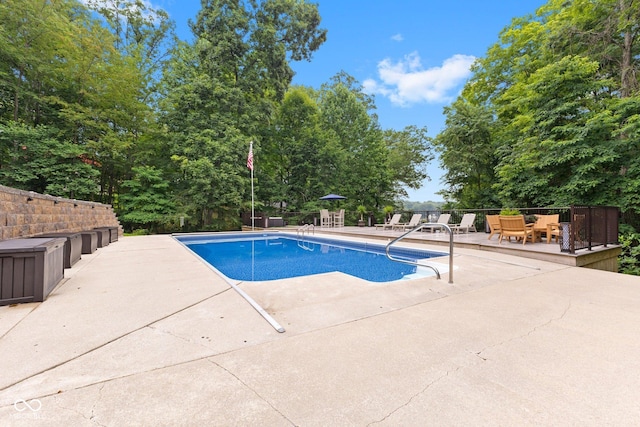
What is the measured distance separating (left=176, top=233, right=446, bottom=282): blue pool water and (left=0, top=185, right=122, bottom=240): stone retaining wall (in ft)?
10.8

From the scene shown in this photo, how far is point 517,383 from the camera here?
1.67 metres

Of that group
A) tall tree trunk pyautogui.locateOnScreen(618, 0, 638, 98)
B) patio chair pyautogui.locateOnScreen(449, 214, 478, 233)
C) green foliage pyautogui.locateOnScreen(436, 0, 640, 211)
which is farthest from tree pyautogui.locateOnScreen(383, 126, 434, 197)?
tall tree trunk pyautogui.locateOnScreen(618, 0, 638, 98)

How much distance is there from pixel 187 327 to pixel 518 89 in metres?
16.6

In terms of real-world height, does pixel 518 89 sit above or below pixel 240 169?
above

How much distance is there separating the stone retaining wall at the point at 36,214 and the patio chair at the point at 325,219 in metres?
10.5

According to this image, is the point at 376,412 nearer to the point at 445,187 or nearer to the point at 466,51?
the point at 445,187

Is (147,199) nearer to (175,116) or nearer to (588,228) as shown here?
(175,116)

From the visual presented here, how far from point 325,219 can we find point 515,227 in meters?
10.4

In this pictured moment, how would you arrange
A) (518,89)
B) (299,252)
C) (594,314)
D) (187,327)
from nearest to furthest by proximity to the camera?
1. (187,327)
2. (594,314)
3. (299,252)
4. (518,89)

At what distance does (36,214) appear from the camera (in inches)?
204

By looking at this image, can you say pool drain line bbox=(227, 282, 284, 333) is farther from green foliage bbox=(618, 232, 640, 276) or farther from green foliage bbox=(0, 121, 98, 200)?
green foliage bbox=(0, 121, 98, 200)

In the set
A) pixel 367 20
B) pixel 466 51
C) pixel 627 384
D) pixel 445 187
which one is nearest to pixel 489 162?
pixel 445 187

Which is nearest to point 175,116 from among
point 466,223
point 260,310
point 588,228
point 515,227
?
point 466,223

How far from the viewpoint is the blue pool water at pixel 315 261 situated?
581 centimetres
